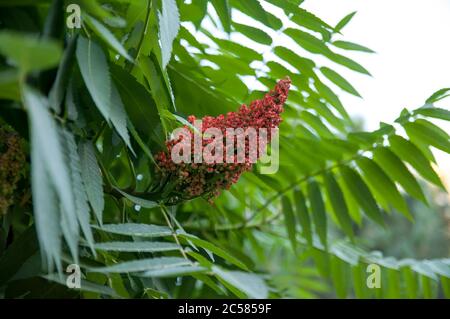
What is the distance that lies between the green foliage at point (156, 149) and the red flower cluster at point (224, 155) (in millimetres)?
31

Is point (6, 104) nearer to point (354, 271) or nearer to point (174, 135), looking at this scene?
point (174, 135)

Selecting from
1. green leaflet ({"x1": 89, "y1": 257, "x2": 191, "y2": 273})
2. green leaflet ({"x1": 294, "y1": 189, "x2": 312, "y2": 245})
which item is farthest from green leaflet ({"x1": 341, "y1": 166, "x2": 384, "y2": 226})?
green leaflet ({"x1": 89, "y1": 257, "x2": 191, "y2": 273})

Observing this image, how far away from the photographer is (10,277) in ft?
2.50

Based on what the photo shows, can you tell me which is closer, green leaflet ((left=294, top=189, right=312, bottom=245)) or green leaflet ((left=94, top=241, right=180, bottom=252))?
green leaflet ((left=94, top=241, right=180, bottom=252))

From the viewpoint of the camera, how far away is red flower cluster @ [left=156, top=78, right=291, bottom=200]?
76 centimetres

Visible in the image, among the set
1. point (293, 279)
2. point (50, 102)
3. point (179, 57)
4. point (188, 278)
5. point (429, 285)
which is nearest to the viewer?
point (50, 102)

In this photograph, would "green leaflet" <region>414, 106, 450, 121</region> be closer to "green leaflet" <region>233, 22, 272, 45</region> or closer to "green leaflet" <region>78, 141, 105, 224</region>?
"green leaflet" <region>233, 22, 272, 45</region>

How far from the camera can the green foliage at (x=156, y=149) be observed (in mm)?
602

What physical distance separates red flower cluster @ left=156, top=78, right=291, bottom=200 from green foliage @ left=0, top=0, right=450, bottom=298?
0.10 feet

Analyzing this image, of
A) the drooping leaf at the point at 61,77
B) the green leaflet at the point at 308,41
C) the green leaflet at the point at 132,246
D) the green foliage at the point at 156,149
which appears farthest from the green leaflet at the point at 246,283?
the green leaflet at the point at 308,41

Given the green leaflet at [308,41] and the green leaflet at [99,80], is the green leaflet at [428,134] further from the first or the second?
the green leaflet at [99,80]

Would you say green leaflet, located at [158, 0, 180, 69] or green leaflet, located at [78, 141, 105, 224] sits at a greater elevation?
green leaflet, located at [158, 0, 180, 69]
